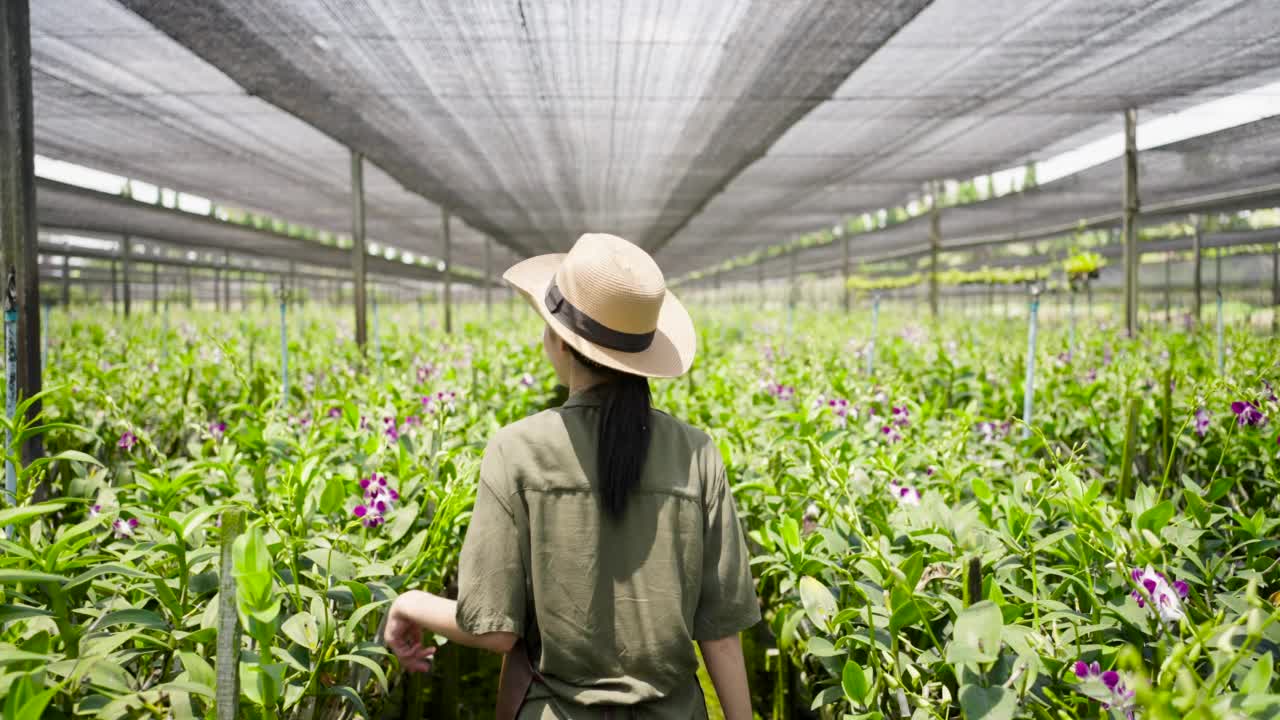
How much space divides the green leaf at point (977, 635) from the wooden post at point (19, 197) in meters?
2.26

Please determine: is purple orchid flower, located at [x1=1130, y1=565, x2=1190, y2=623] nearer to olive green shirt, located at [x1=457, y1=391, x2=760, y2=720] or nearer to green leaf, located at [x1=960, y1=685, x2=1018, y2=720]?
green leaf, located at [x1=960, y1=685, x2=1018, y2=720]

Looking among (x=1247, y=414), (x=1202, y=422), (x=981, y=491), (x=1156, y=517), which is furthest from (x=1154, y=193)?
(x=1156, y=517)

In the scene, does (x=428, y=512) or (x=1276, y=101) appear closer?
(x=428, y=512)

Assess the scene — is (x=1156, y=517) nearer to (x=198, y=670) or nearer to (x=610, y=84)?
(x=198, y=670)

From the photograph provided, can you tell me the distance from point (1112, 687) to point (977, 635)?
7.6 inches

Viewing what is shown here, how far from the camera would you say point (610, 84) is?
12.4ft

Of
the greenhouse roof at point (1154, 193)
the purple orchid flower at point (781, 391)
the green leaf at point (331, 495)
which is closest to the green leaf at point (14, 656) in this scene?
the green leaf at point (331, 495)

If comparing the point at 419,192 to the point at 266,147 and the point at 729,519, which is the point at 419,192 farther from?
the point at 729,519

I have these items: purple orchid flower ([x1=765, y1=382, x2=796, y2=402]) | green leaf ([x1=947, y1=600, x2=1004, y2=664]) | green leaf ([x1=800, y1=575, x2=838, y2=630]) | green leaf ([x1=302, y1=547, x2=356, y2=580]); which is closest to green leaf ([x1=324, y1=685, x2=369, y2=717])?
green leaf ([x1=302, y1=547, x2=356, y2=580])

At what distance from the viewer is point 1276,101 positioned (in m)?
3.81

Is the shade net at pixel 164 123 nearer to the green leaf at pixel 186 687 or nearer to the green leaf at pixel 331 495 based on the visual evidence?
the green leaf at pixel 331 495

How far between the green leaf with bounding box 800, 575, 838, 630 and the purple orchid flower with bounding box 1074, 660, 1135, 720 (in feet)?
1.36

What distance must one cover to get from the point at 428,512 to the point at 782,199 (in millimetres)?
7351

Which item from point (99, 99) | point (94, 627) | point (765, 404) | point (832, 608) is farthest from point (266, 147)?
point (832, 608)
